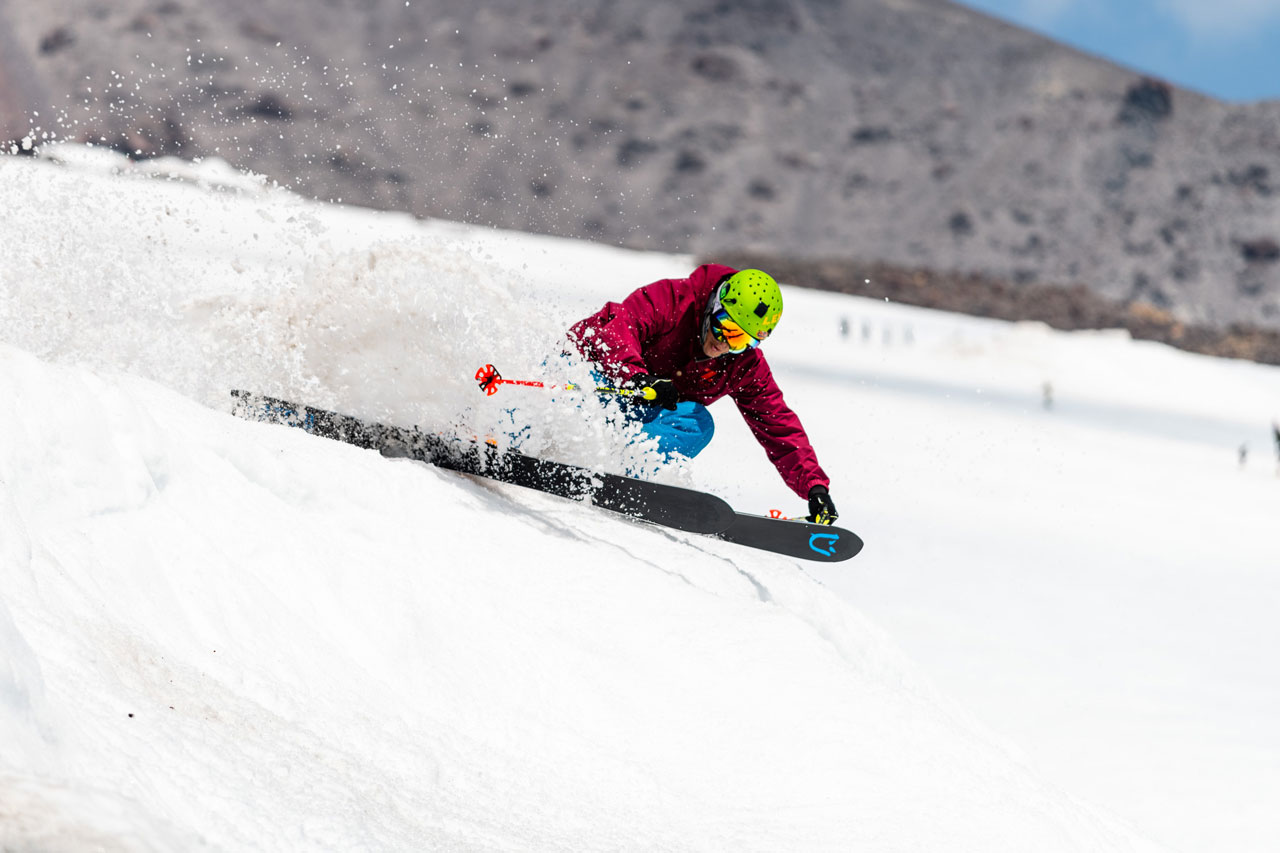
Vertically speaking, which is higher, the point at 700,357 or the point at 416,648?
the point at 700,357

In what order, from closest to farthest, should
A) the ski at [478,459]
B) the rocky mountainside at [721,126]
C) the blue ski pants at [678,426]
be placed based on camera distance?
the ski at [478,459] < the blue ski pants at [678,426] < the rocky mountainside at [721,126]

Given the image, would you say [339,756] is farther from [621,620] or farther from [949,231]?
[949,231]

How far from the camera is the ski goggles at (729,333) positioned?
4906mm

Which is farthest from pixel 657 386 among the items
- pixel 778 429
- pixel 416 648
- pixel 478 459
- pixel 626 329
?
pixel 416 648

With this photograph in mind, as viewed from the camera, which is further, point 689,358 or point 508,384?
point 689,358

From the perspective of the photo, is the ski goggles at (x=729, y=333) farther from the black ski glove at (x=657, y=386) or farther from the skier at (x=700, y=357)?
the black ski glove at (x=657, y=386)

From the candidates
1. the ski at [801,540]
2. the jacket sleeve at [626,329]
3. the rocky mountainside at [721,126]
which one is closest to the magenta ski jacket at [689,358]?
the jacket sleeve at [626,329]

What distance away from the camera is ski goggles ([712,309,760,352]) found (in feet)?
16.1

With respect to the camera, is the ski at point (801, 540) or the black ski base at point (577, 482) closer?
the black ski base at point (577, 482)

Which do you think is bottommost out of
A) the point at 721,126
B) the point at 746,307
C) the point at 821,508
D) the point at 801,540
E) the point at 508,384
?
the point at 801,540

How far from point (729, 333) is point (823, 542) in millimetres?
1048

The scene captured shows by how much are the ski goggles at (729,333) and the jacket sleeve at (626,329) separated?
0.83 ft

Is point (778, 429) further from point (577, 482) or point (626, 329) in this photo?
point (577, 482)

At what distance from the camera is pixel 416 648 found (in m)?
3.09
